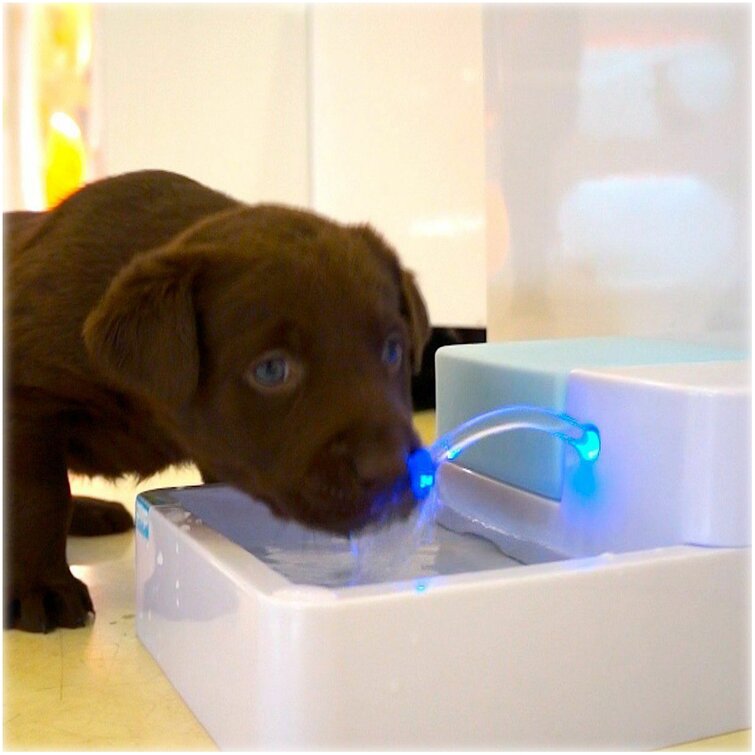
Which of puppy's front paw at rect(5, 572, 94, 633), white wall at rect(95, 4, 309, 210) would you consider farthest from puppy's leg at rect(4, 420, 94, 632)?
white wall at rect(95, 4, 309, 210)

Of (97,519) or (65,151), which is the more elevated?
(65,151)

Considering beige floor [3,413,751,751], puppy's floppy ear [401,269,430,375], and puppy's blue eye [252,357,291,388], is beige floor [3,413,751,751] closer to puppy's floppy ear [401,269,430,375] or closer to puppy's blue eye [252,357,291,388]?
puppy's blue eye [252,357,291,388]

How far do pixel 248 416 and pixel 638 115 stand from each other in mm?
1038

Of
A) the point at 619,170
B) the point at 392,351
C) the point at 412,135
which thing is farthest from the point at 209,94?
the point at 392,351

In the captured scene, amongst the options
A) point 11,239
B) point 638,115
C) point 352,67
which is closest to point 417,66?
point 352,67

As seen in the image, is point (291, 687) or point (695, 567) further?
point (695, 567)

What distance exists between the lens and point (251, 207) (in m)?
1.62

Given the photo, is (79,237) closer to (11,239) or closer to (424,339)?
(11,239)

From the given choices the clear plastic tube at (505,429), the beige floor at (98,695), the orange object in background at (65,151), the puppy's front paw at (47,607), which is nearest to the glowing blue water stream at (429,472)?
the clear plastic tube at (505,429)

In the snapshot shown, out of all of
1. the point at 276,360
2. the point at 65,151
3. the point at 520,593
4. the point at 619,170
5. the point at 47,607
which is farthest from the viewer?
the point at 65,151

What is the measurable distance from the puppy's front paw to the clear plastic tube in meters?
0.58

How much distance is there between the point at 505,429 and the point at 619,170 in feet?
2.62

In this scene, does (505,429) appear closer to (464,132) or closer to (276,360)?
(276,360)

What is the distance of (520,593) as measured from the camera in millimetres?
1087
